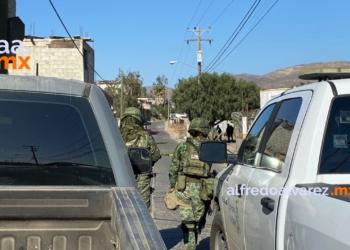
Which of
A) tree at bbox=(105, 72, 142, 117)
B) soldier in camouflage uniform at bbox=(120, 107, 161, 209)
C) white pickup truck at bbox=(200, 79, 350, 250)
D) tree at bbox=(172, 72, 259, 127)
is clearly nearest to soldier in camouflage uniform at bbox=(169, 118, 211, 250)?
soldier in camouflage uniform at bbox=(120, 107, 161, 209)

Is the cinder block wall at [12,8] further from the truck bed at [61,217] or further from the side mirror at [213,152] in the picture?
the truck bed at [61,217]

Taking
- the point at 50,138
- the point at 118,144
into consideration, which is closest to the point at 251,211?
the point at 118,144

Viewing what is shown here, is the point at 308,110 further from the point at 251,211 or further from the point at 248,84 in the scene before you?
the point at 248,84

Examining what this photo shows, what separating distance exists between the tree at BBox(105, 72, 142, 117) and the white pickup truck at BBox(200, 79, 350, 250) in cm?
4295

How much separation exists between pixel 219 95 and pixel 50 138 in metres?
34.0

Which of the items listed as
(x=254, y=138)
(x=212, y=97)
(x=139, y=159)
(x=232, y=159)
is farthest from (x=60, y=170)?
(x=212, y=97)

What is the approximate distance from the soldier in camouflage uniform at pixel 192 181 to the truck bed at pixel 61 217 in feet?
9.73

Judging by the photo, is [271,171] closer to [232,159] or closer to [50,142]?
[232,159]

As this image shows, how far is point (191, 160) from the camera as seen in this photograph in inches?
218

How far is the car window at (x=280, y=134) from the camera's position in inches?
115

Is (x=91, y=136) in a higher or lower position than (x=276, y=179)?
higher

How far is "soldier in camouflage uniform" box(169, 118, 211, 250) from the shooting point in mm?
5559

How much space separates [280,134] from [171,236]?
422 cm

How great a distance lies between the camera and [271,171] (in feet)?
10.0
